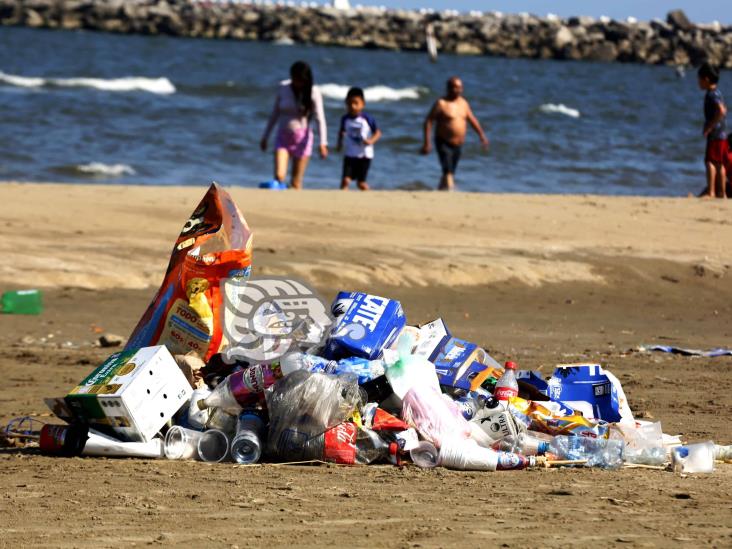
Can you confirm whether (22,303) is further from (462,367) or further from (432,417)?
(432,417)

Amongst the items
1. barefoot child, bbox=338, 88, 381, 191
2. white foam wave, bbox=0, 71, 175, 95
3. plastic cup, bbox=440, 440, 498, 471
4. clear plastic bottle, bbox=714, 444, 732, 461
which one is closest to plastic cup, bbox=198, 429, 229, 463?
plastic cup, bbox=440, 440, 498, 471

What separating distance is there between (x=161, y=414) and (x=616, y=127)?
86.5ft

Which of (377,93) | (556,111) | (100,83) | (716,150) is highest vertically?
(716,150)

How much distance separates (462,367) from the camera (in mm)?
5609

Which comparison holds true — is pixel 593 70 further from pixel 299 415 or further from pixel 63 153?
pixel 299 415

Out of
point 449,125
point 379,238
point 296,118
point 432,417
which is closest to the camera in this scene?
point 432,417

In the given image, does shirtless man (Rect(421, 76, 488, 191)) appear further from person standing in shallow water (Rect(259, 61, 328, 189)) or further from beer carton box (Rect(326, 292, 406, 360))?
beer carton box (Rect(326, 292, 406, 360))

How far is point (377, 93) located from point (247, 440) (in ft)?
126

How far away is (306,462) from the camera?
5.09m

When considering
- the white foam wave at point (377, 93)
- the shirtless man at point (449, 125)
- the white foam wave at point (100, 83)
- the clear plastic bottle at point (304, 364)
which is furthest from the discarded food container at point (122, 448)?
the white foam wave at point (377, 93)

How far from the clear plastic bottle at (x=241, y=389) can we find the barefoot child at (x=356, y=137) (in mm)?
8866

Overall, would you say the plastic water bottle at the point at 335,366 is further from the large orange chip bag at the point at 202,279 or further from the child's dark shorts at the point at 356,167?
the child's dark shorts at the point at 356,167

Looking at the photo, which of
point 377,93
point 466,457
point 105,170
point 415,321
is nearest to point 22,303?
point 415,321

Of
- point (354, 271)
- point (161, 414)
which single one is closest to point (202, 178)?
point (354, 271)
